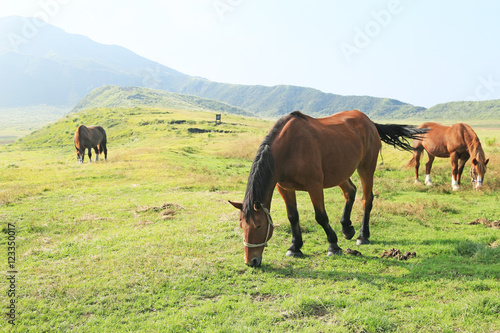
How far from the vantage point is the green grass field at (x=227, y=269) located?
15.2 feet

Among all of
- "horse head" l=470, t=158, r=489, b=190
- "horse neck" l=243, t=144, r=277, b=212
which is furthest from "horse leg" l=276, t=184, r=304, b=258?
"horse head" l=470, t=158, r=489, b=190

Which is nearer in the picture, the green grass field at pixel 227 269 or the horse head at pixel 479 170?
the green grass field at pixel 227 269

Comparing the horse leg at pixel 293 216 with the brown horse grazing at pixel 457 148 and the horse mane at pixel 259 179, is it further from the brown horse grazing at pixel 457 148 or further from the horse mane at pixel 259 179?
the brown horse grazing at pixel 457 148

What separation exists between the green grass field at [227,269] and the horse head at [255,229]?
37cm

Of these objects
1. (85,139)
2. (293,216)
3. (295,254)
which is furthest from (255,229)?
(85,139)

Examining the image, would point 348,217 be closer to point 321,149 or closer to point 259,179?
point 321,149

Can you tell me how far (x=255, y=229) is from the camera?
19.5 ft

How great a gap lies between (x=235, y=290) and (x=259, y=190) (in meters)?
1.82

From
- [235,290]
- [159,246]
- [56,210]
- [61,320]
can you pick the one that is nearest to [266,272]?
[235,290]

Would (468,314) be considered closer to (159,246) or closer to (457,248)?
(457,248)

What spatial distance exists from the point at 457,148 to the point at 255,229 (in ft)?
40.8

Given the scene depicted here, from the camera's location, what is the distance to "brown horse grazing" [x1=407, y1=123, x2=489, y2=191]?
1333 cm

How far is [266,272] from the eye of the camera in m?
6.29

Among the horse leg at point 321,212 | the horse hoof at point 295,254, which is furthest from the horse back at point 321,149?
the horse hoof at point 295,254
